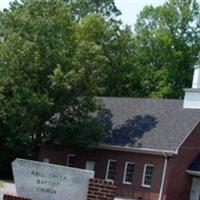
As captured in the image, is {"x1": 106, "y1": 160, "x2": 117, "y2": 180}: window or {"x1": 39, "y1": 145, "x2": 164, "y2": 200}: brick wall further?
{"x1": 106, "y1": 160, "x2": 117, "y2": 180}: window

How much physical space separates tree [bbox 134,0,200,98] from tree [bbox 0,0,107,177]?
72.8 feet

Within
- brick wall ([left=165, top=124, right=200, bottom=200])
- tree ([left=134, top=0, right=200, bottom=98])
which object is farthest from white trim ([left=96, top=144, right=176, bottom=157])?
tree ([left=134, top=0, right=200, bottom=98])

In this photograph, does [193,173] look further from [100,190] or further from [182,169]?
[100,190]

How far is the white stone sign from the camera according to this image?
592 inches

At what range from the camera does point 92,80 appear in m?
41.5

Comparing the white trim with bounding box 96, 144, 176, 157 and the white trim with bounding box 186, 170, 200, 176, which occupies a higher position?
the white trim with bounding box 96, 144, 176, 157

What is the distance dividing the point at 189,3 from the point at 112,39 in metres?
14.8

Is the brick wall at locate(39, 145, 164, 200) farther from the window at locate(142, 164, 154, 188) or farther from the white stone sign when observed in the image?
the white stone sign

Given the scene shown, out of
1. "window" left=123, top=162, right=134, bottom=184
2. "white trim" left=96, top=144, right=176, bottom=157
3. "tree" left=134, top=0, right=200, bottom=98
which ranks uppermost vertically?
"tree" left=134, top=0, right=200, bottom=98

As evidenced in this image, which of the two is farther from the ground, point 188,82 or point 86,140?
point 188,82

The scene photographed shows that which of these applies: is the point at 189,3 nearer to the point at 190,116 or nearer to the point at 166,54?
the point at 166,54

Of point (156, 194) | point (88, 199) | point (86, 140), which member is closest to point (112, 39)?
point (86, 140)

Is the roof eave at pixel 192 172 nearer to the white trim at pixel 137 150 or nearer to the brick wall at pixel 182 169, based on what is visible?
the brick wall at pixel 182 169

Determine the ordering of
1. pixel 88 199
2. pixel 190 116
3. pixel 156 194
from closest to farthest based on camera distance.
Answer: pixel 88 199 → pixel 156 194 → pixel 190 116
